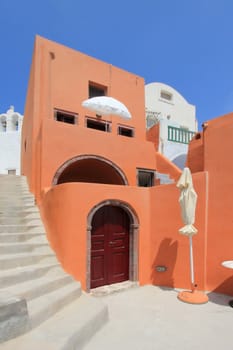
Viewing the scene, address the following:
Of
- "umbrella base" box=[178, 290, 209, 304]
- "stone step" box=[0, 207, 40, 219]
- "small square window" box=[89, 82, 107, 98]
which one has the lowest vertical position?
"umbrella base" box=[178, 290, 209, 304]

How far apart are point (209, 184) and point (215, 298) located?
8.74 feet

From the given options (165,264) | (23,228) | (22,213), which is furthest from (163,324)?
(22,213)

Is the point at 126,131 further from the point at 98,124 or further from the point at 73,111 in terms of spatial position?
the point at 73,111

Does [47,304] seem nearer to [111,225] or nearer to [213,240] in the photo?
[111,225]

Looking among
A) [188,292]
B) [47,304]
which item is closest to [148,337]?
[47,304]

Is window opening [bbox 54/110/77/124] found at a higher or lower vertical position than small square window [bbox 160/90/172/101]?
lower

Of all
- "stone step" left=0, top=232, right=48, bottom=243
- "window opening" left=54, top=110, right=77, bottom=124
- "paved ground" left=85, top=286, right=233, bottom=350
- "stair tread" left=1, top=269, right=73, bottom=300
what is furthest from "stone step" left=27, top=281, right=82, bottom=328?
"window opening" left=54, top=110, right=77, bottom=124

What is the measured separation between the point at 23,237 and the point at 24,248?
1.56 feet

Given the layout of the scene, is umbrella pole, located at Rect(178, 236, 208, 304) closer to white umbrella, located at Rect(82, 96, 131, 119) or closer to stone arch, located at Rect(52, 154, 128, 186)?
stone arch, located at Rect(52, 154, 128, 186)

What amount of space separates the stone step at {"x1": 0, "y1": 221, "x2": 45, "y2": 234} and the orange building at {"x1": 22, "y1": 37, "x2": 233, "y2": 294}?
248 mm

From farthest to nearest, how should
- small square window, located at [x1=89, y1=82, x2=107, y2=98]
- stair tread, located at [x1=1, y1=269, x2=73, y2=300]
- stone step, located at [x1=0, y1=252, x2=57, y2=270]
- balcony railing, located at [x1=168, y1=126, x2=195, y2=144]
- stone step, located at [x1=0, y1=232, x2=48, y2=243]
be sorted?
balcony railing, located at [x1=168, y1=126, x2=195, y2=144]
small square window, located at [x1=89, y1=82, x2=107, y2=98]
stone step, located at [x1=0, y1=232, x2=48, y2=243]
stone step, located at [x1=0, y1=252, x2=57, y2=270]
stair tread, located at [x1=1, y1=269, x2=73, y2=300]

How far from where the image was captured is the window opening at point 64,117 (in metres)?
9.17

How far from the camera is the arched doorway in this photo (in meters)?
5.89

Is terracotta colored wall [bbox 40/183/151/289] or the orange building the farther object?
the orange building
